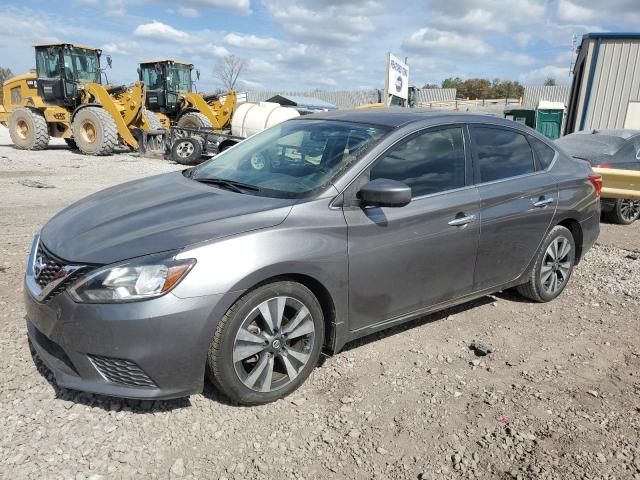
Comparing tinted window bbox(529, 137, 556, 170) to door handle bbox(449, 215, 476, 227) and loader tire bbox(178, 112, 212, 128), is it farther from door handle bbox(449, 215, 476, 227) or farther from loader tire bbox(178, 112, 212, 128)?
loader tire bbox(178, 112, 212, 128)

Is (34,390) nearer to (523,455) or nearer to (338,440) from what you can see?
(338,440)

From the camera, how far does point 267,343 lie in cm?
281

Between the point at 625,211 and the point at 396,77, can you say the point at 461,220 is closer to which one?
the point at 625,211

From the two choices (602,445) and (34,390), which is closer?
(602,445)

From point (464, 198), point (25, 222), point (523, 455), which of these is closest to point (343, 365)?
point (523, 455)

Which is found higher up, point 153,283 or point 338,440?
point 153,283

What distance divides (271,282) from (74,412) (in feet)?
4.20

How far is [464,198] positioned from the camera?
3596 millimetres

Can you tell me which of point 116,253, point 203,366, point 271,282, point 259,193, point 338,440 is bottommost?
point 338,440

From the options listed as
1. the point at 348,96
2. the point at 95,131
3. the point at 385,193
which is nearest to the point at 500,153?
the point at 385,193

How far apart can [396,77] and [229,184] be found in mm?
15949

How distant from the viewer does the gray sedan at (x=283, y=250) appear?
2.50 metres

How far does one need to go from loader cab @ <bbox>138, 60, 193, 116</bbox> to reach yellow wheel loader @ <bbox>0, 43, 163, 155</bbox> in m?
1.38

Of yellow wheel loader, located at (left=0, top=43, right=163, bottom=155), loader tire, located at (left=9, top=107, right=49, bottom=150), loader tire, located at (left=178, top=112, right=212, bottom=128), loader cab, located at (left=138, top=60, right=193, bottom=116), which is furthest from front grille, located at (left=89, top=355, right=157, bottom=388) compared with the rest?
loader cab, located at (left=138, top=60, right=193, bottom=116)
